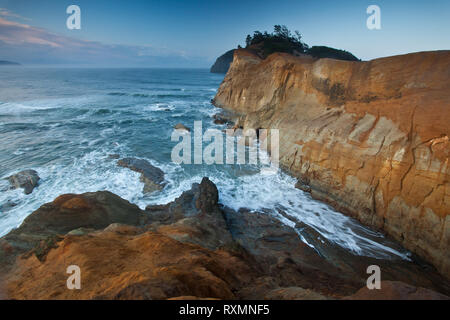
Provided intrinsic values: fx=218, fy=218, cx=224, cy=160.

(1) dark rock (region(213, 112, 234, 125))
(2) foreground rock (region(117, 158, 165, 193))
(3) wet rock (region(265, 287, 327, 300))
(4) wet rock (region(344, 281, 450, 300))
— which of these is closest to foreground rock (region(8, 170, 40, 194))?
(2) foreground rock (region(117, 158, 165, 193))

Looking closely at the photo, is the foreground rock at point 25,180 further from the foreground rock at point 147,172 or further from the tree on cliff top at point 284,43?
the tree on cliff top at point 284,43

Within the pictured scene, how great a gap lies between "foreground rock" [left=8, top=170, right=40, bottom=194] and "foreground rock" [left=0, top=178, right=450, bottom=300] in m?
5.31

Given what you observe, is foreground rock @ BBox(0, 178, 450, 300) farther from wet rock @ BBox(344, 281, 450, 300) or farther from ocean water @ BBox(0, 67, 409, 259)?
ocean water @ BBox(0, 67, 409, 259)

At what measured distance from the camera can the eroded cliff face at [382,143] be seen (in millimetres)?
7285

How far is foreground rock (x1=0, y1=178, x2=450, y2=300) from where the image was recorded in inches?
146

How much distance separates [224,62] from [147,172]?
9988 centimetres

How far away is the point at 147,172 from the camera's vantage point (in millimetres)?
12344

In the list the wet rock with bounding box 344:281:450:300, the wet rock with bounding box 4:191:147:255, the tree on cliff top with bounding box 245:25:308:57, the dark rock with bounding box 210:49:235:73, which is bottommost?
the wet rock with bounding box 4:191:147:255

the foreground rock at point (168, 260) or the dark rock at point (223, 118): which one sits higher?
the dark rock at point (223, 118)

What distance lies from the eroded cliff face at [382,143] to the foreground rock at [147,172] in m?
7.28

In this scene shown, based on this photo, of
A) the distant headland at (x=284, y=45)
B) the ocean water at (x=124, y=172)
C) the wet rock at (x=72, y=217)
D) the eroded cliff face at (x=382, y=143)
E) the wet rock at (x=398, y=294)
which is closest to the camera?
the wet rock at (x=398, y=294)

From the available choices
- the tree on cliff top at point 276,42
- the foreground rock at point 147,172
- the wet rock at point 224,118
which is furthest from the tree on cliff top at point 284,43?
the foreground rock at point 147,172

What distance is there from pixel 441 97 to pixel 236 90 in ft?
60.0
